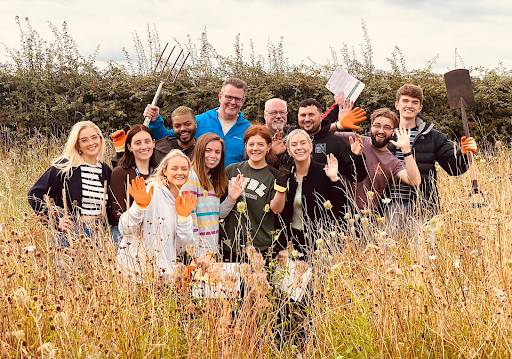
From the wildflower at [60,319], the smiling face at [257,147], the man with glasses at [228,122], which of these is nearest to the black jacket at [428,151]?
the smiling face at [257,147]

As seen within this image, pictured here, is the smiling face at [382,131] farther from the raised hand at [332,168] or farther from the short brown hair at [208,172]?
the short brown hair at [208,172]

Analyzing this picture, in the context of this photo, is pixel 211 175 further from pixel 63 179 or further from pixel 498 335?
pixel 498 335

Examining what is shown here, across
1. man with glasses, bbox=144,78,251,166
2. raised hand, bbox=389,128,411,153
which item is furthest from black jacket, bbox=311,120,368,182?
man with glasses, bbox=144,78,251,166

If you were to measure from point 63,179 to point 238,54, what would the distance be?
279 inches

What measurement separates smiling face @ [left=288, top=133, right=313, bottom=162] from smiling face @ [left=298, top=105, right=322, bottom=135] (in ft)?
1.89

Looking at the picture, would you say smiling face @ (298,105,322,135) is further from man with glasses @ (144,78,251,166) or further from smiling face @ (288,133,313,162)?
man with glasses @ (144,78,251,166)

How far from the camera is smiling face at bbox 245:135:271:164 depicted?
14.3ft

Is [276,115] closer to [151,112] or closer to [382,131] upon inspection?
[382,131]

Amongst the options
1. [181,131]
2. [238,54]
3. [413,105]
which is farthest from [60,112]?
[413,105]

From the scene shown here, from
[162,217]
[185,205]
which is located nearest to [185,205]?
[185,205]

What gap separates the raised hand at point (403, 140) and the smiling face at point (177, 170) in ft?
7.09

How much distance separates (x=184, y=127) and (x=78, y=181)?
52.3 inches

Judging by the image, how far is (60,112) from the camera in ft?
34.8

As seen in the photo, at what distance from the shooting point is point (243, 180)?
4191mm
